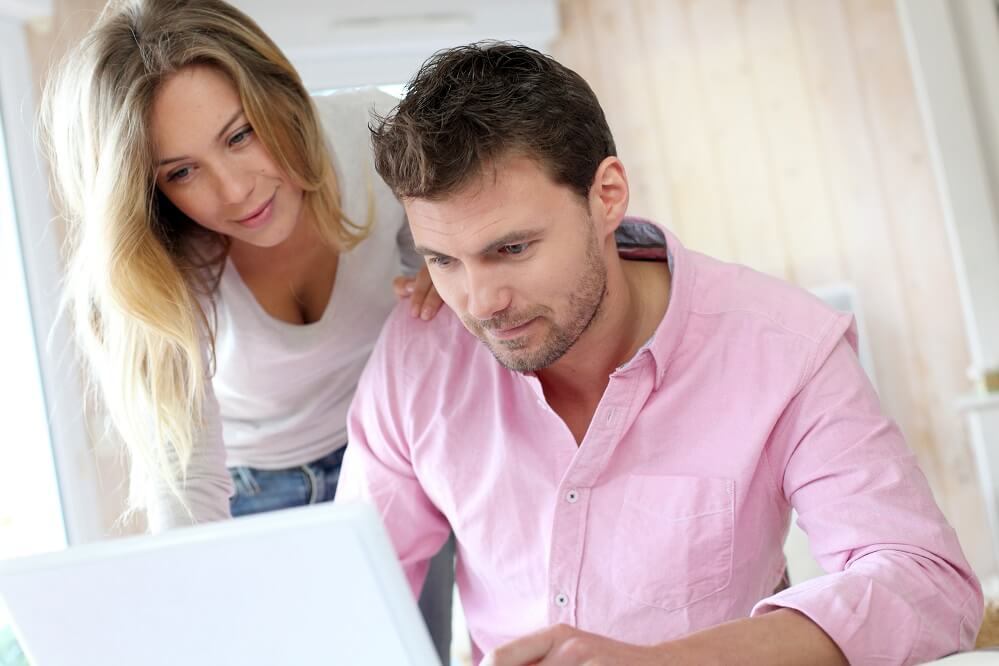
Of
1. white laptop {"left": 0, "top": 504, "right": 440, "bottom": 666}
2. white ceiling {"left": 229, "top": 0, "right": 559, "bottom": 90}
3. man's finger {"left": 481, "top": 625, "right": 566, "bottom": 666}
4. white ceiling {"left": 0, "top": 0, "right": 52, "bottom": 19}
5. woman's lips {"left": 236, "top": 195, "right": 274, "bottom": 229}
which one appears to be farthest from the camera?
white ceiling {"left": 229, "top": 0, "right": 559, "bottom": 90}

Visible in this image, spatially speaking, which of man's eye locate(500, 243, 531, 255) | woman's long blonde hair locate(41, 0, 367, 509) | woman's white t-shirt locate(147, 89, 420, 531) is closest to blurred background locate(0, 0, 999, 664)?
woman's white t-shirt locate(147, 89, 420, 531)

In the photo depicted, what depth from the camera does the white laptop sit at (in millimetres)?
698

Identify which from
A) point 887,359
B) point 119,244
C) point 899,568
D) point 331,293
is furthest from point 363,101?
point 887,359

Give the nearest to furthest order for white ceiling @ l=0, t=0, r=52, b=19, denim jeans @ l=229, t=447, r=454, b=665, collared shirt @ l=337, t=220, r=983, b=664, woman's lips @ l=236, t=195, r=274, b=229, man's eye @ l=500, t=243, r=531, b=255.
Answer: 1. collared shirt @ l=337, t=220, r=983, b=664
2. man's eye @ l=500, t=243, r=531, b=255
3. woman's lips @ l=236, t=195, r=274, b=229
4. denim jeans @ l=229, t=447, r=454, b=665
5. white ceiling @ l=0, t=0, r=52, b=19

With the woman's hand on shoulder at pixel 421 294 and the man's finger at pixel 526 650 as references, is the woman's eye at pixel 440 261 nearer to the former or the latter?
the woman's hand on shoulder at pixel 421 294

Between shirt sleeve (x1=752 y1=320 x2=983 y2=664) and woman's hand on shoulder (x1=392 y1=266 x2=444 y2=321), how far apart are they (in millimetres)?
474

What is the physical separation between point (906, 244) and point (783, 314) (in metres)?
2.72

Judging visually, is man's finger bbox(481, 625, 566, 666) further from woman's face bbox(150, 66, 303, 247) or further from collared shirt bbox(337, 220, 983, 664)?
woman's face bbox(150, 66, 303, 247)

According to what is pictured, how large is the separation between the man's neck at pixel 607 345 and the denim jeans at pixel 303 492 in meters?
0.49

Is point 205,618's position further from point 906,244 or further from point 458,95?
point 906,244

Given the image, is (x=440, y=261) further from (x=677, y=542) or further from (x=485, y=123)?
(x=677, y=542)

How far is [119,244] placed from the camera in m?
1.41

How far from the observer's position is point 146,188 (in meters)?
1.40

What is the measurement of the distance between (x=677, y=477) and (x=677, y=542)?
70 millimetres
